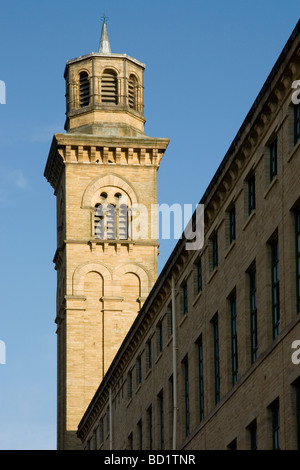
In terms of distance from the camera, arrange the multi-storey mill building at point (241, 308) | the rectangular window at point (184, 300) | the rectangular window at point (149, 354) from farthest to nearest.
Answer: the rectangular window at point (149, 354)
the rectangular window at point (184, 300)
the multi-storey mill building at point (241, 308)

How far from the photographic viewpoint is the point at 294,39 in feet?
136

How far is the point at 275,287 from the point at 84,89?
5822 centimetres

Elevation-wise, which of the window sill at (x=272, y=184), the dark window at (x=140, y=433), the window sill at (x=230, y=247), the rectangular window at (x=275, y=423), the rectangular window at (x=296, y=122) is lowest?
the rectangular window at (x=275, y=423)

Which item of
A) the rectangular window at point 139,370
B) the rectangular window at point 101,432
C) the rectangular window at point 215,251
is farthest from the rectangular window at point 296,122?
the rectangular window at point 101,432

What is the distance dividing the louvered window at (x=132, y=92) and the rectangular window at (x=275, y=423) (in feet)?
193

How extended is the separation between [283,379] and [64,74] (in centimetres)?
6333

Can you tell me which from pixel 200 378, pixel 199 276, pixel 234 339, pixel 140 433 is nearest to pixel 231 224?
pixel 234 339

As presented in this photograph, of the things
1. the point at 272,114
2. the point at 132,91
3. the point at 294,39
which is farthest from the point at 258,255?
the point at 132,91

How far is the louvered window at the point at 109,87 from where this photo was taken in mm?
99812

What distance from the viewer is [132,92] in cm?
10100

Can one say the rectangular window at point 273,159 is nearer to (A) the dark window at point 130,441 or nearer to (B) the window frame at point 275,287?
(B) the window frame at point 275,287

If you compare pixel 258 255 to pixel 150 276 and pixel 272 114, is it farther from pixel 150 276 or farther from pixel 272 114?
pixel 150 276

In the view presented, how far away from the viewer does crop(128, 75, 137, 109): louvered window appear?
100 m

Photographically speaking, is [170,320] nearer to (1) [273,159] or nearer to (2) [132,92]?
(1) [273,159]
